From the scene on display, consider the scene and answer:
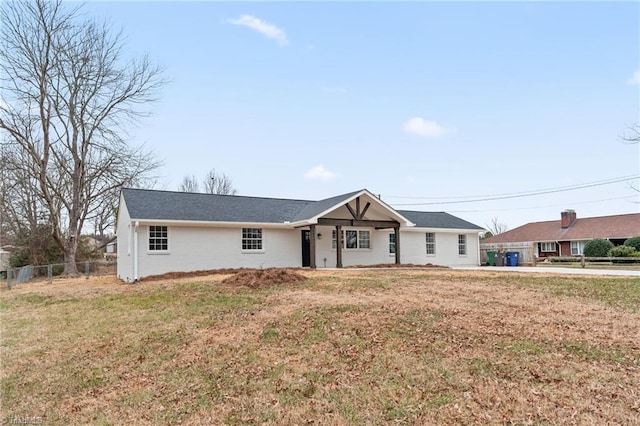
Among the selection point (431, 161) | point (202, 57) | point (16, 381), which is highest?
point (202, 57)

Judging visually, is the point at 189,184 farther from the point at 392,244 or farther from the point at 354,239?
the point at 392,244

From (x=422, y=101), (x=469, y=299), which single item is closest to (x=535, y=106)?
(x=422, y=101)

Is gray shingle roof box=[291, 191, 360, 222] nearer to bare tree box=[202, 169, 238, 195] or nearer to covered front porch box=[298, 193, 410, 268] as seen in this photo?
covered front porch box=[298, 193, 410, 268]

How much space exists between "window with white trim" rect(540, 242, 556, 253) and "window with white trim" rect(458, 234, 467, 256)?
16878mm

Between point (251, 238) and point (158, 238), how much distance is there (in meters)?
4.13

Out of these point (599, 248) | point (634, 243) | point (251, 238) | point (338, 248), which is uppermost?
point (251, 238)

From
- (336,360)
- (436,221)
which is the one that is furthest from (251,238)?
(336,360)

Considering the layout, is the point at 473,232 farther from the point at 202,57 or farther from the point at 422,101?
the point at 202,57

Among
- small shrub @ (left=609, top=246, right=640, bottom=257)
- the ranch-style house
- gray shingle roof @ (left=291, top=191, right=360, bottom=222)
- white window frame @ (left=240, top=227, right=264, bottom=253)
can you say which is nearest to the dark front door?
the ranch-style house

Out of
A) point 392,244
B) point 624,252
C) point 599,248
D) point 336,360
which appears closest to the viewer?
point 336,360

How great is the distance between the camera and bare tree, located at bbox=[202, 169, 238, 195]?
4901cm

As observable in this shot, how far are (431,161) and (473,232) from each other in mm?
5190

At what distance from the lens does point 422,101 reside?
64.9 feet

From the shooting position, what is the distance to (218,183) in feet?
162
